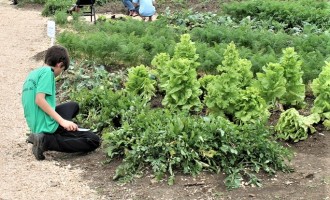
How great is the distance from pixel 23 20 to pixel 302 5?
20.2 ft

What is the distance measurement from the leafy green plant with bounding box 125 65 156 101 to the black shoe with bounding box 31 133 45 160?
153 centimetres

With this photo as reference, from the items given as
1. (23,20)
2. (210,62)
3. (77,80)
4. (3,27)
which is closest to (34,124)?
(77,80)

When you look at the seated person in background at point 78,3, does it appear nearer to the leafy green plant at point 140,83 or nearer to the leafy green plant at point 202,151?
the leafy green plant at point 140,83

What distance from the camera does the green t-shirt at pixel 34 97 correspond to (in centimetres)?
592

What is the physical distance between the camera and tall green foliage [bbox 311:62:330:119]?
6.55 m

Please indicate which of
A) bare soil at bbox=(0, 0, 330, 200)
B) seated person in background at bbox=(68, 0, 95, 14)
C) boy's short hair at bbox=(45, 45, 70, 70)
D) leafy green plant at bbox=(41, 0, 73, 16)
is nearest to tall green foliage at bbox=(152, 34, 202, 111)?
bare soil at bbox=(0, 0, 330, 200)

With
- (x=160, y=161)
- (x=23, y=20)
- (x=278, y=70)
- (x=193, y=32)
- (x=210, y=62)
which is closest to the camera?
(x=160, y=161)

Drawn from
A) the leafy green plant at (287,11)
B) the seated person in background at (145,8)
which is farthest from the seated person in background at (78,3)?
the leafy green plant at (287,11)

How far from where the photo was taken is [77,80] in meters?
8.19

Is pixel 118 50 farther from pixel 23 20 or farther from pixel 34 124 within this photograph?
pixel 23 20

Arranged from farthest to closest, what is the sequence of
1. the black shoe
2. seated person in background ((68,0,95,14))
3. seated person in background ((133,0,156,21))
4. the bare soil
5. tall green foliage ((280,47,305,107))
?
seated person in background ((68,0,95,14)), seated person in background ((133,0,156,21)), tall green foliage ((280,47,305,107)), the black shoe, the bare soil

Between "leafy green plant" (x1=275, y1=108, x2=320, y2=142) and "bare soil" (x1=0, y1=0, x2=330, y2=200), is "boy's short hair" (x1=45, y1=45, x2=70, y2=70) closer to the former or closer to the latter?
"bare soil" (x1=0, y1=0, x2=330, y2=200)

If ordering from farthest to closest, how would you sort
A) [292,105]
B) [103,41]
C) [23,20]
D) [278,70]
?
[23,20], [103,41], [292,105], [278,70]

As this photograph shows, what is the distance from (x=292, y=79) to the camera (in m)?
6.86
